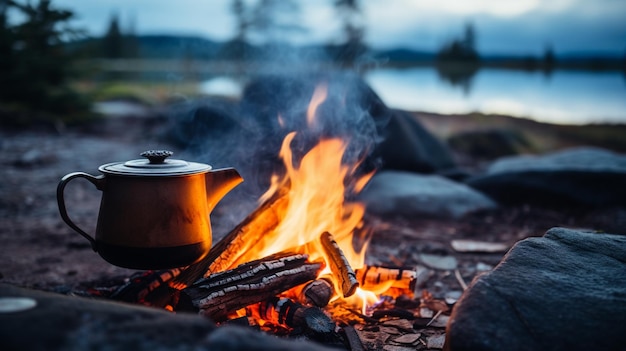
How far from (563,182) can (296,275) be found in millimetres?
4425

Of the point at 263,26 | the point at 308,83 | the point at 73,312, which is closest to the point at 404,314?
the point at 73,312

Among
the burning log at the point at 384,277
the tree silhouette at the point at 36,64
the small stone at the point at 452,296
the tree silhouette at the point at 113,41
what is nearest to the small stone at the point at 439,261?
the small stone at the point at 452,296

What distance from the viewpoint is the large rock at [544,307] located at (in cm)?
160

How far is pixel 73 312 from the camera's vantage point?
136cm

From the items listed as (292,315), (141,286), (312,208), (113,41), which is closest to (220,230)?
(312,208)

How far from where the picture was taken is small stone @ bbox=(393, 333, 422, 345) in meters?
2.35

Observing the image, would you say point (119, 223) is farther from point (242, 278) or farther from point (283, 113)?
point (283, 113)

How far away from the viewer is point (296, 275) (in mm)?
2438

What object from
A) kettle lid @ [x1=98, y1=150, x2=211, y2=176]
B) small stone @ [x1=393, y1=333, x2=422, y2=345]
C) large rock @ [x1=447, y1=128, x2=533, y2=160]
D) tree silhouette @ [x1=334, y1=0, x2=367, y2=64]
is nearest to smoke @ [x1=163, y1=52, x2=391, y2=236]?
small stone @ [x1=393, y1=333, x2=422, y2=345]

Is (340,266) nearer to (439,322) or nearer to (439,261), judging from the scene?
(439,322)

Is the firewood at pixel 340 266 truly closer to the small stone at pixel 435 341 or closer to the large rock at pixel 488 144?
the small stone at pixel 435 341

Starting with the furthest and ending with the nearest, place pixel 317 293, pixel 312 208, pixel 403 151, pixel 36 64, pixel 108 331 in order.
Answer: pixel 36 64 → pixel 403 151 → pixel 312 208 → pixel 317 293 → pixel 108 331

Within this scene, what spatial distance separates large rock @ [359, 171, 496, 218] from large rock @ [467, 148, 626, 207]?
30cm

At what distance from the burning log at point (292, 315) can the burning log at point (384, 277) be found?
0.52 metres
